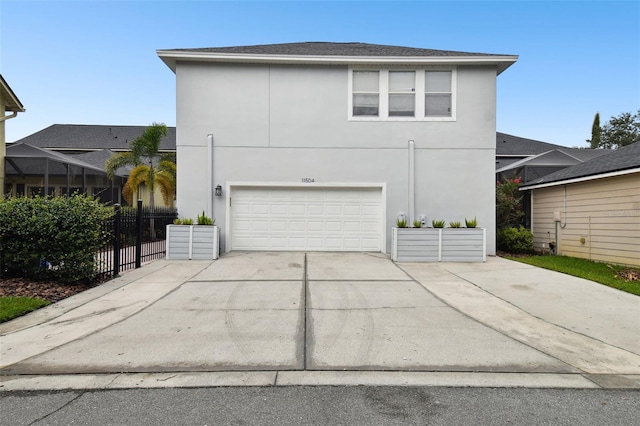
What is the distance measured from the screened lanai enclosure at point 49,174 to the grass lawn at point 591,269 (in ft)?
44.2

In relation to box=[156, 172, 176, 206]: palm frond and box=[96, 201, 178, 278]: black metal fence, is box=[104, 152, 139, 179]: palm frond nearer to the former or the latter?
box=[156, 172, 176, 206]: palm frond

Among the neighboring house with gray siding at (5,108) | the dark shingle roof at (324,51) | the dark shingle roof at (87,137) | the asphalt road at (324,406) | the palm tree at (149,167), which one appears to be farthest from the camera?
the dark shingle roof at (87,137)

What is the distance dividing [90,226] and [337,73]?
8.63 metres

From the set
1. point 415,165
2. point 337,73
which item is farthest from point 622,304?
point 337,73

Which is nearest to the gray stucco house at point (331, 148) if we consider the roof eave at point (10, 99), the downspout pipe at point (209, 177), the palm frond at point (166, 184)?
the downspout pipe at point (209, 177)

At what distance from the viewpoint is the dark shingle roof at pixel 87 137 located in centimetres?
2522

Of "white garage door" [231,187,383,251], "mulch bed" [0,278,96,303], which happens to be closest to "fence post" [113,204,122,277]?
"mulch bed" [0,278,96,303]

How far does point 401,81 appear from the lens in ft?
38.3

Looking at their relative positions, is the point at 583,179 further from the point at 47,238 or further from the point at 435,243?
the point at 47,238

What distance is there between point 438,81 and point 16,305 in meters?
12.3

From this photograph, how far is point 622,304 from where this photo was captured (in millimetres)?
5895

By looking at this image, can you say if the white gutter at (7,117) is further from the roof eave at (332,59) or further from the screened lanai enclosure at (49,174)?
the roof eave at (332,59)

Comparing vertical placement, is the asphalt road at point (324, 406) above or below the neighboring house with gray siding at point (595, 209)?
below

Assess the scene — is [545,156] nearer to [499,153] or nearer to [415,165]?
[499,153]
